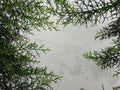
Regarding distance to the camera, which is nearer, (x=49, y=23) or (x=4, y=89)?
(x=4, y=89)

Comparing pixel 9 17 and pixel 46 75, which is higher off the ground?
pixel 9 17

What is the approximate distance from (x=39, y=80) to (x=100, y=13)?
2.64 meters

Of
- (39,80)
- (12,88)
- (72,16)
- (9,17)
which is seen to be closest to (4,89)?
(12,88)

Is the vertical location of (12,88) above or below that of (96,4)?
below

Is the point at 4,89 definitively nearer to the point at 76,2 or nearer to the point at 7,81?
the point at 7,81

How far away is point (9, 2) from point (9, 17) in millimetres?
522

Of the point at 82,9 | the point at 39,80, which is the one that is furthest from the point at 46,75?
the point at 82,9

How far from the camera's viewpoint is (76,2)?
735cm

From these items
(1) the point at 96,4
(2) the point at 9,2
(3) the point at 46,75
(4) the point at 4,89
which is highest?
(2) the point at 9,2

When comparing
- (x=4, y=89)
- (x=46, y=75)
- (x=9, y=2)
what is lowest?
(x=4, y=89)

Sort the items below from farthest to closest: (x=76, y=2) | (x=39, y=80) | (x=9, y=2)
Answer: (x=39, y=80) → (x=9, y=2) → (x=76, y=2)

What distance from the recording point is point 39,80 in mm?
8734

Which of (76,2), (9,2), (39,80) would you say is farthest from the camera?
(39,80)

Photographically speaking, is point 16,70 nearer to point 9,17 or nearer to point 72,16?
point 9,17
